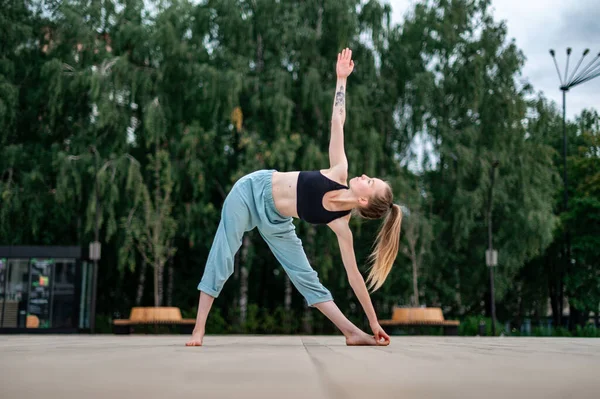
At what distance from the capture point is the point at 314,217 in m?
4.45

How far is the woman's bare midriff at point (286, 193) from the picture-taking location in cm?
457

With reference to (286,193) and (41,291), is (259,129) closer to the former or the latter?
(41,291)

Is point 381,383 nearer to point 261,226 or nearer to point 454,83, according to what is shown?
point 261,226

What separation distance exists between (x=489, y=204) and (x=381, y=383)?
18.4 metres

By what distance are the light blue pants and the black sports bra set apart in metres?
0.29

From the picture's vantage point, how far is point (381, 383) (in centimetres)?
193

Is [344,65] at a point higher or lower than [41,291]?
higher

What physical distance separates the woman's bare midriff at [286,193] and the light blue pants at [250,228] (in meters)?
0.04

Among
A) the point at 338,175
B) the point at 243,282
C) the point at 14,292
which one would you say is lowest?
the point at 14,292

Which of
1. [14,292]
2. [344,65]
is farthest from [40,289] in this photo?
[344,65]

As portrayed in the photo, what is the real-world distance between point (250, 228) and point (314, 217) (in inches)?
21.8

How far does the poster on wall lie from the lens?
1797cm

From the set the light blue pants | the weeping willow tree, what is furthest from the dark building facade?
the light blue pants

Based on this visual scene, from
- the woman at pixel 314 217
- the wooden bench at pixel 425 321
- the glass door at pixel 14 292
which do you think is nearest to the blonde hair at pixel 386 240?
the woman at pixel 314 217
